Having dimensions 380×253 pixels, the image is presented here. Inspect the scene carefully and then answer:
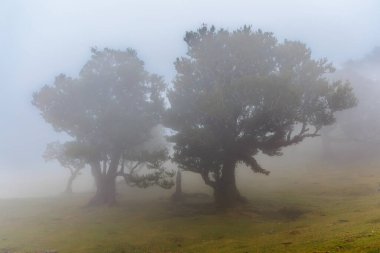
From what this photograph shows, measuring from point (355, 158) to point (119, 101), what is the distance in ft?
184

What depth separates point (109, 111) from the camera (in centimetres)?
6338

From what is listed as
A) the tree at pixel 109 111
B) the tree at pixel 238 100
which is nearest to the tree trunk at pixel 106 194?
the tree at pixel 109 111

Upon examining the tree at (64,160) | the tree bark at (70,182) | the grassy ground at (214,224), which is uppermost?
the tree at (64,160)

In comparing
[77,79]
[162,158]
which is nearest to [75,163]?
[77,79]

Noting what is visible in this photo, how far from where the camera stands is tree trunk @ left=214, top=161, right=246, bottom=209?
5394cm

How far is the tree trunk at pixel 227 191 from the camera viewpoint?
53938mm

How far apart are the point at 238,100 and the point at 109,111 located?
20.5 meters

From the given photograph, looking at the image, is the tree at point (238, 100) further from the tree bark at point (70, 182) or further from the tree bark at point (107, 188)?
the tree bark at point (70, 182)

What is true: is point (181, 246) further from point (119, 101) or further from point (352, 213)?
point (119, 101)

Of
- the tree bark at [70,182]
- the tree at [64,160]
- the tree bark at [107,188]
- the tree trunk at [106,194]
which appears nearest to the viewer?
the tree trunk at [106,194]

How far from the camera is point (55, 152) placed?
102m

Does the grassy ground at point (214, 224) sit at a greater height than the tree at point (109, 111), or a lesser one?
lesser

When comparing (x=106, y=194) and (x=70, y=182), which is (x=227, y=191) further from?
(x=70, y=182)

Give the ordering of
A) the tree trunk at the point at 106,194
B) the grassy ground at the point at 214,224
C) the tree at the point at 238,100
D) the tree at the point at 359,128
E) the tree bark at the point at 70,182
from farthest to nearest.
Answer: the tree at the point at 359,128, the tree bark at the point at 70,182, the tree trunk at the point at 106,194, the tree at the point at 238,100, the grassy ground at the point at 214,224
